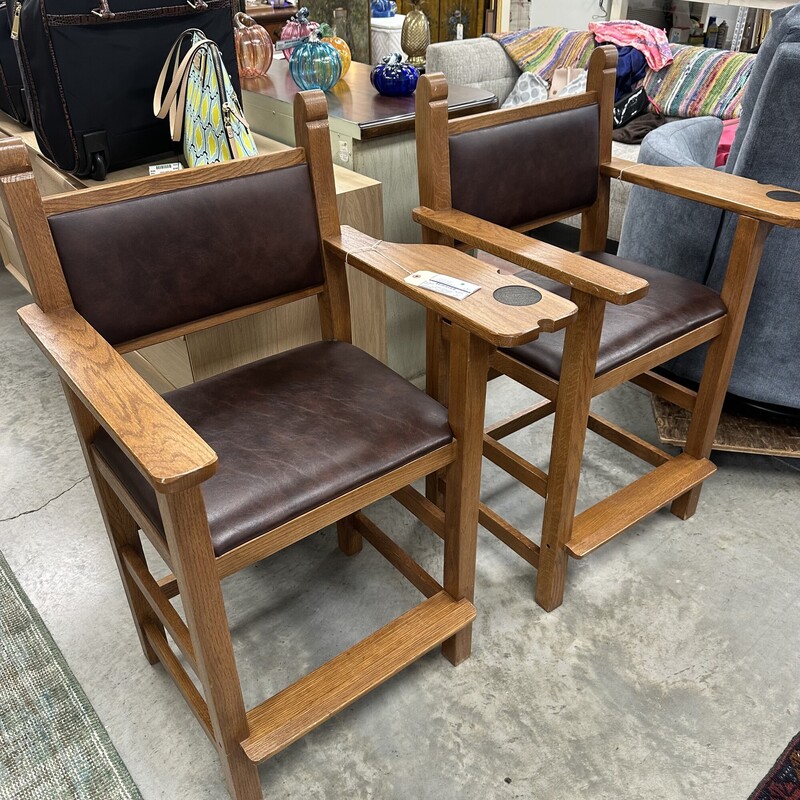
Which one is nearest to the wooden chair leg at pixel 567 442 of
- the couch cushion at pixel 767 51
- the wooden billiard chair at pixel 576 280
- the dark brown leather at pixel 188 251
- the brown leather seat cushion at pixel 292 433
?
the wooden billiard chair at pixel 576 280

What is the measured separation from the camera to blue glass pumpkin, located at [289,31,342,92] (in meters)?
1.94

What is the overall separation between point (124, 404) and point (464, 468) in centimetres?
53

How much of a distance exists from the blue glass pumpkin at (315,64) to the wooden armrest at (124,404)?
1.20 m

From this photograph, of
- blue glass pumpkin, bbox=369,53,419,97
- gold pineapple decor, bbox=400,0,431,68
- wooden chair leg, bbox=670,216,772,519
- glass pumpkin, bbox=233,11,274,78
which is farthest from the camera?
gold pineapple decor, bbox=400,0,431,68

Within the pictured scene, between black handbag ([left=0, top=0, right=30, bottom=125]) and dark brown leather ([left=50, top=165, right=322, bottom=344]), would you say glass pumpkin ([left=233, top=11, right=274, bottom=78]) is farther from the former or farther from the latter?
dark brown leather ([left=50, top=165, right=322, bottom=344])

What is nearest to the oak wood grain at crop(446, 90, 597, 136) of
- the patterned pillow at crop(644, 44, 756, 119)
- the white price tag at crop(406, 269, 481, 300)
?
the white price tag at crop(406, 269, 481, 300)

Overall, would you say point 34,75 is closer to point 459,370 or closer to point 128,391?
point 128,391

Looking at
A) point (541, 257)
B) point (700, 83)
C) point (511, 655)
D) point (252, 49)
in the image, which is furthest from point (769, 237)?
point (700, 83)

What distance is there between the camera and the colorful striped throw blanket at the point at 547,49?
11.4 ft

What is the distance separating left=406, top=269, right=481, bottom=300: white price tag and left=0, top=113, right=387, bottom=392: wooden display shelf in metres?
0.58

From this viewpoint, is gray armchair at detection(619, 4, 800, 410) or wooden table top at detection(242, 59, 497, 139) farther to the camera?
wooden table top at detection(242, 59, 497, 139)

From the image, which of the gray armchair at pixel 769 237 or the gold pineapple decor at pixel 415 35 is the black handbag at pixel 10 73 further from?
the gray armchair at pixel 769 237

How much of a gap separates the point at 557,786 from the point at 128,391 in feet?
3.00

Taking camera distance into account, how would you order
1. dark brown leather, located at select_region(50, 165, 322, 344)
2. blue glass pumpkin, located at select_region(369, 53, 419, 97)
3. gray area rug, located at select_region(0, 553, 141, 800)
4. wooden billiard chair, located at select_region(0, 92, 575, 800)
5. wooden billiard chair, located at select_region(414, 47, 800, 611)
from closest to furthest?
wooden billiard chair, located at select_region(0, 92, 575, 800) < dark brown leather, located at select_region(50, 165, 322, 344) < gray area rug, located at select_region(0, 553, 141, 800) < wooden billiard chair, located at select_region(414, 47, 800, 611) < blue glass pumpkin, located at select_region(369, 53, 419, 97)
